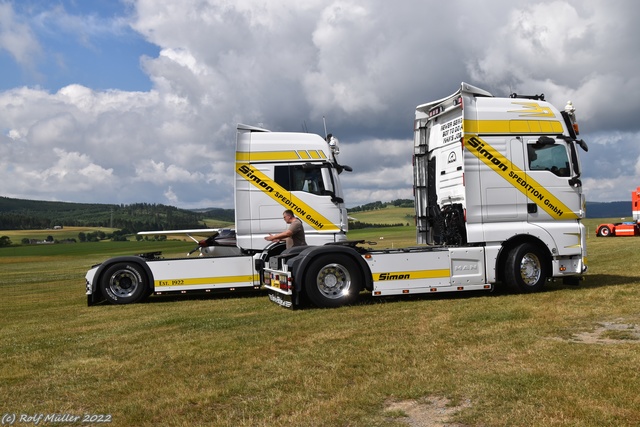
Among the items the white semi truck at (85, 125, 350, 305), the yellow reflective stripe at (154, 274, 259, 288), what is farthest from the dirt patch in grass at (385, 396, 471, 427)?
the yellow reflective stripe at (154, 274, 259, 288)

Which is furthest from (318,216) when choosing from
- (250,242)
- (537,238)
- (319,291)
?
(537,238)

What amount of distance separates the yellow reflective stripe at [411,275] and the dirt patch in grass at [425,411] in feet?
20.9

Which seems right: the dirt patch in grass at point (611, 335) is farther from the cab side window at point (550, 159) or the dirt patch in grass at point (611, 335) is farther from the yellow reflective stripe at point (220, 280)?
the yellow reflective stripe at point (220, 280)

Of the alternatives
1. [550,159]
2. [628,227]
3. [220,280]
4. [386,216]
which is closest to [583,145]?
[550,159]

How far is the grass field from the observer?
504 centimetres

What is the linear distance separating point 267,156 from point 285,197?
1014 millimetres

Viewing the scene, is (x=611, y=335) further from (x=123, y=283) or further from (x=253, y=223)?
(x=123, y=283)

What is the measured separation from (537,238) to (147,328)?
25.7ft

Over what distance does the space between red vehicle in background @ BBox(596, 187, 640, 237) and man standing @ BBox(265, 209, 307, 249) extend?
3438 cm

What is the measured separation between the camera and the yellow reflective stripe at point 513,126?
12.4 m

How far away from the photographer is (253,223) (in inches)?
541

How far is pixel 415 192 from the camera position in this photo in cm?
1430

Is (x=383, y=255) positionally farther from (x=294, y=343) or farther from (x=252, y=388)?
(x=252, y=388)

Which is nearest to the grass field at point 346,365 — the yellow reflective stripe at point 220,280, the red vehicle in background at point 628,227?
the yellow reflective stripe at point 220,280
